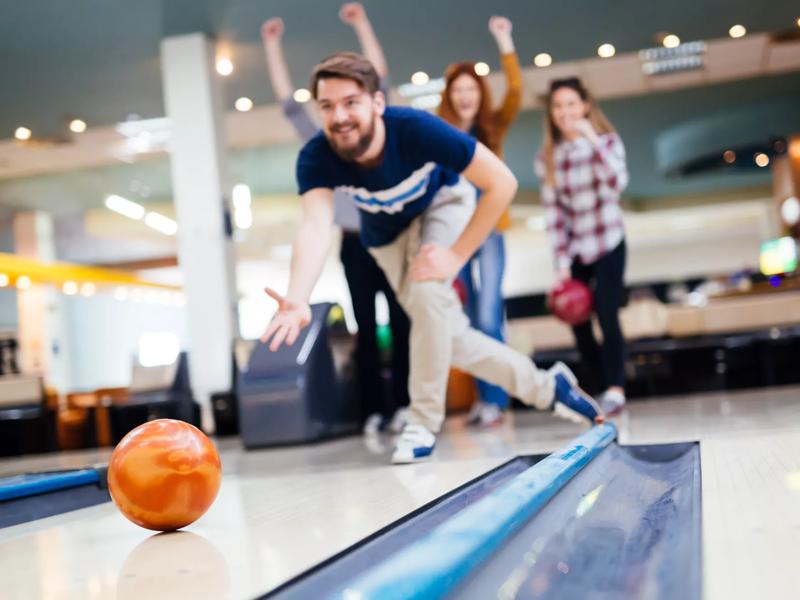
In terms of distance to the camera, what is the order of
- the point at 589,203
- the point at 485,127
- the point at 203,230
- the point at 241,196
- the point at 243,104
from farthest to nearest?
the point at 243,104
the point at 241,196
the point at 203,230
the point at 589,203
the point at 485,127

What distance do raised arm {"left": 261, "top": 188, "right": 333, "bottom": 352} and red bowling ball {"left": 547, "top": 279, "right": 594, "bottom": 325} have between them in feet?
5.13

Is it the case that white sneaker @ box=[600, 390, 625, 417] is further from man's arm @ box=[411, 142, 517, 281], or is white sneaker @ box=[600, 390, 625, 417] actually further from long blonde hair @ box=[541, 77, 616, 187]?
man's arm @ box=[411, 142, 517, 281]

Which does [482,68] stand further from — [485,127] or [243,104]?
[485,127]

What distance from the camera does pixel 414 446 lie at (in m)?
2.64

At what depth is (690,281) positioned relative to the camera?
2003cm

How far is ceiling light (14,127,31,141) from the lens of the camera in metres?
7.61

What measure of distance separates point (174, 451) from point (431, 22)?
492 centimetres

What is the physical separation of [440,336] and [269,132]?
6049 millimetres

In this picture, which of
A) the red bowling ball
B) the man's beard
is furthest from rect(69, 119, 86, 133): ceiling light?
the man's beard

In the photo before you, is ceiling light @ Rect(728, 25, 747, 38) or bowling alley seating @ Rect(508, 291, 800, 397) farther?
ceiling light @ Rect(728, 25, 747, 38)

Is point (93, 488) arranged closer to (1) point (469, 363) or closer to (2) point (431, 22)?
(1) point (469, 363)

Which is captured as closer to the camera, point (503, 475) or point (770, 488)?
point (770, 488)

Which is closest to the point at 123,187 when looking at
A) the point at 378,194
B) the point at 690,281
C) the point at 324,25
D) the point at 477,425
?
the point at 324,25

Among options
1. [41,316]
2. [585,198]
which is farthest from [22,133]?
[41,316]
